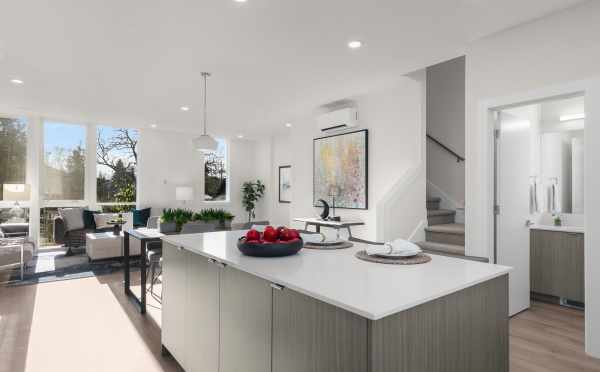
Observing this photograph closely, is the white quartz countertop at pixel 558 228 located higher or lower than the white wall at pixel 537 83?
lower

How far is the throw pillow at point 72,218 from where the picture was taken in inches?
249

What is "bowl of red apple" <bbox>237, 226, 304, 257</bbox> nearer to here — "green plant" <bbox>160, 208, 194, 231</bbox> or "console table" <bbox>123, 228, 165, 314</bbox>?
"console table" <bbox>123, 228, 165, 314</bbox>

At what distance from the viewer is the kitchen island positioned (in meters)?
1.07

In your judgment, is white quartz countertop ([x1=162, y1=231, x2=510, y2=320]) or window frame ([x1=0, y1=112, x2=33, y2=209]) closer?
white quartz countertop ([x1=162, y1=231, x2=510, y2=320])

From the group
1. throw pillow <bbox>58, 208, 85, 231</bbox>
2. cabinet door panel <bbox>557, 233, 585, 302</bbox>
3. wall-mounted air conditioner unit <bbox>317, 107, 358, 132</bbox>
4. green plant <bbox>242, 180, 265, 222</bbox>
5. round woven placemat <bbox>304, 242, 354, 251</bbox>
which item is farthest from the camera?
green plant <bbox>242, 180, 265, 222</bbox>

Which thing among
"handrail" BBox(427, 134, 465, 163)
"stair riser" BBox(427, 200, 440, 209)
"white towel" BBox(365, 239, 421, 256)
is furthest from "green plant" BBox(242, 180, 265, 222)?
"white towel" BBox(365, 239, 421, 256)

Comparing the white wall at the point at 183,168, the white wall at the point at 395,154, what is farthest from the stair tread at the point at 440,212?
the white wall at the point at 183,168

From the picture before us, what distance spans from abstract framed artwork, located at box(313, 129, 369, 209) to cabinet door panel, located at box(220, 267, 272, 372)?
375 cm

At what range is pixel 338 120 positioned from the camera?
547cm

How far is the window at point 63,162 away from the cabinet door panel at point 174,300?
601cm

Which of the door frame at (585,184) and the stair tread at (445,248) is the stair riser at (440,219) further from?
the door frame at (585,184)

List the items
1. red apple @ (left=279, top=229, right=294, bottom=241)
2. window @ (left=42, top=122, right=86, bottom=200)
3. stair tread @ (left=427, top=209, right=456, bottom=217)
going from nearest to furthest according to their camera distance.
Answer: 1. red apple @ (left=279, top=229, right=294, bottom=241)
2. stair tread @ (left=427, top=209, right=456, bottom=217)
3. window @ (left=42, top=122, right=86, bottom=200)

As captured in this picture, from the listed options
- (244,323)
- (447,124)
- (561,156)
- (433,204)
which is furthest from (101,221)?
(561,156)

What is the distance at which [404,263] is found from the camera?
1.61 m
